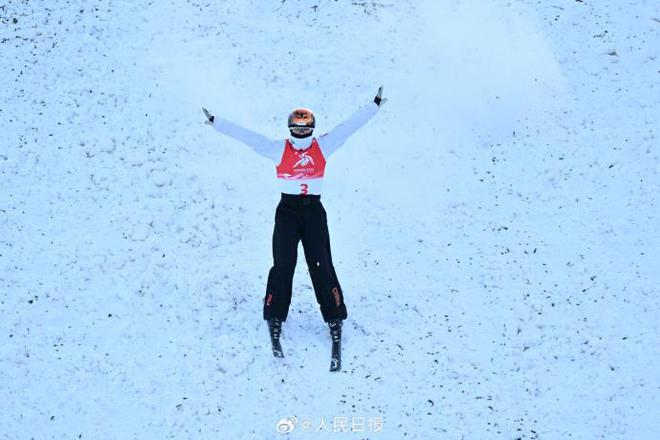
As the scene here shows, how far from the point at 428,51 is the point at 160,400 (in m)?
10.4

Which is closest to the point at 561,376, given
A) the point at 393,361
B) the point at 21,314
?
the point at 393,361

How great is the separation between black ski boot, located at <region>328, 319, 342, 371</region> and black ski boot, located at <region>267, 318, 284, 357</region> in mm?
657

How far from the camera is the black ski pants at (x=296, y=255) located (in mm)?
8609

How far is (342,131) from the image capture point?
28.5 ft

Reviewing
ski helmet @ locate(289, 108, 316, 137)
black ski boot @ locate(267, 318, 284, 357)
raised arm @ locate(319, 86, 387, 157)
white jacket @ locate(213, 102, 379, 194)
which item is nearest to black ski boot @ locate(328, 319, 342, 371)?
black ski boot @ locate(267, 318, 284, 357)

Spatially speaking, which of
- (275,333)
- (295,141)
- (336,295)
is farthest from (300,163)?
(275,333)

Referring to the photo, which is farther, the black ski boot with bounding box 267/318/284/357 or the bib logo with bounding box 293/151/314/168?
the black ski boot with bounding box 267/318/284/357

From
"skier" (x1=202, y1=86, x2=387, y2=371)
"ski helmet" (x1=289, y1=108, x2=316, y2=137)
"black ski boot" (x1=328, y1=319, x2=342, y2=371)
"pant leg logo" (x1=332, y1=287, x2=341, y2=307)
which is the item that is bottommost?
"black ski boot" (x1=328, y1=319, x2=342, y2=371)

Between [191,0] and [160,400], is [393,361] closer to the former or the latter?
[160,400]

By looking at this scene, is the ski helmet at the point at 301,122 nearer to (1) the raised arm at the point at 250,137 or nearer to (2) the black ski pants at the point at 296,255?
(1) the raised arm at the point at 250,137

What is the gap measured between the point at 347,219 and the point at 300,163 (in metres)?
3.11

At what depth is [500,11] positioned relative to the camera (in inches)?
644

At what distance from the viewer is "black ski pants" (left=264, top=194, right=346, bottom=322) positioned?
8609 mm

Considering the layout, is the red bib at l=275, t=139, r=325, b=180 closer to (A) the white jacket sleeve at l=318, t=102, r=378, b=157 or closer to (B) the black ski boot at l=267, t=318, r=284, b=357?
(A) the white jacket sleeve at l=318, t=102, r=378, b=157
